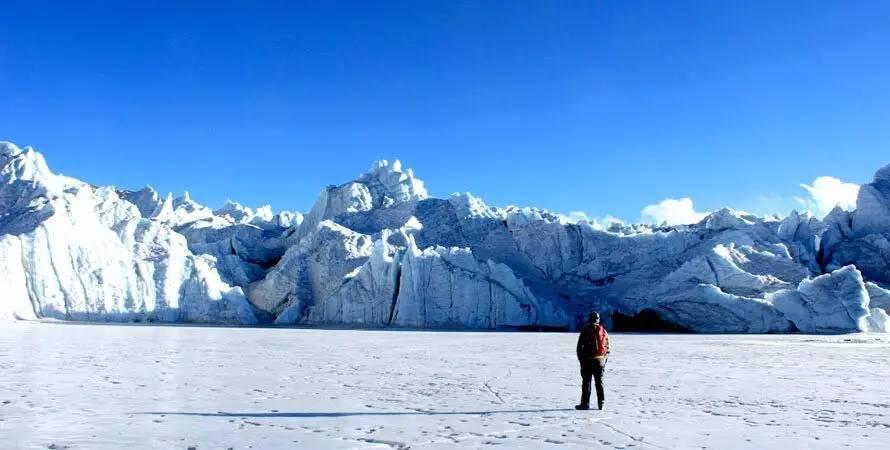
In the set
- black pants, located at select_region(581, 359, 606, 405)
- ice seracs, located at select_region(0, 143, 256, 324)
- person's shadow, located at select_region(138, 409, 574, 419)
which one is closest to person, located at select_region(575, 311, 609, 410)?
black pants, located at select_region(581, 359, 606, 405)

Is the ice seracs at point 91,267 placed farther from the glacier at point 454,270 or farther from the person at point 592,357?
the person at point 592,357

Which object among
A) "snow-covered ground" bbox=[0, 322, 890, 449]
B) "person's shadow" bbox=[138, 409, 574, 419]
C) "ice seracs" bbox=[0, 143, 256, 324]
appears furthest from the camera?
"ice seracs" bbox=[0, 143, 256, 324]

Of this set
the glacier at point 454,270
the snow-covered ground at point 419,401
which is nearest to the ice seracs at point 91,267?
the glacier at point 454,270

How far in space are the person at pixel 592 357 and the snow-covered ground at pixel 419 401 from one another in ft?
0.88

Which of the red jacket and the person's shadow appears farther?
the red jacket

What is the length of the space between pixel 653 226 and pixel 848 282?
69.9 ft

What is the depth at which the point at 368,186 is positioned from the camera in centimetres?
4719

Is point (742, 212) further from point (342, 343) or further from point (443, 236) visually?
point (342, 343)

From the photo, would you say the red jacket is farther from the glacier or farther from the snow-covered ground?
the glacier

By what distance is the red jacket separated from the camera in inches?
319

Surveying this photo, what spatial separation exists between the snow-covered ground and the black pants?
262 millimetres

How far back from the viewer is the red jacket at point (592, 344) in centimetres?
811

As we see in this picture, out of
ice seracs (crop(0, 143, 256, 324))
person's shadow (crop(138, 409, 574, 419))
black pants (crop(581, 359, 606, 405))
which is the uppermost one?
ice seracs (crop(0, 143, 256, 324))

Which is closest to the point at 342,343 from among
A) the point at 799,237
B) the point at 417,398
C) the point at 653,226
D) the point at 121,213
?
the point at 417,398
